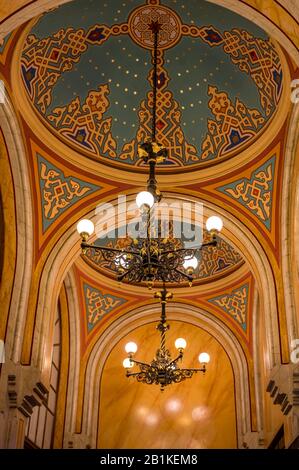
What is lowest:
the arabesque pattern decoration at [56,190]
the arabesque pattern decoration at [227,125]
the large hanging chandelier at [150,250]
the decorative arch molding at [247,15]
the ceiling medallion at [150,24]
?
the large hanging chandelier at [150,250]

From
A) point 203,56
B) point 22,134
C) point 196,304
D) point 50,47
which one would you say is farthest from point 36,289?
point 196,304

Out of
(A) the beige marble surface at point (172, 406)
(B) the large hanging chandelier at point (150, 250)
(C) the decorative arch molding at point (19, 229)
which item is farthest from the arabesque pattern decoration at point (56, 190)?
(A) the beige marble surface at point (172, 406)

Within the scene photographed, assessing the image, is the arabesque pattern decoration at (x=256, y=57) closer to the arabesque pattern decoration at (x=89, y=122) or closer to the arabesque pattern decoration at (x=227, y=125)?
the arabesque pattern decoration at (x=227, y=125)

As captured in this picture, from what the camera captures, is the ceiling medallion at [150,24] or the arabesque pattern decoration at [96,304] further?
the arabesque pattern decoration at [96,304]

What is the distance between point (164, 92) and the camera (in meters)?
7.80

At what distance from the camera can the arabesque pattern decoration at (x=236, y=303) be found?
1073cm

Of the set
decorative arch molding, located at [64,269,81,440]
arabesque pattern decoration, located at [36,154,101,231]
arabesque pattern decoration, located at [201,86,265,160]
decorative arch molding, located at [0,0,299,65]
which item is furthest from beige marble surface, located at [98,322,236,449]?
decorative arch molding, located at [0,0,299,65]

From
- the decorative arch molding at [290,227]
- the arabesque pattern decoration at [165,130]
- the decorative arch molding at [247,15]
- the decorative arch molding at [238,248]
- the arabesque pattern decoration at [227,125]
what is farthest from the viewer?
the arabesque pattern decoration at [165,130]

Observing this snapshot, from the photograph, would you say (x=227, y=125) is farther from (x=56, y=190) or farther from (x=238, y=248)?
(x=56, y=190)

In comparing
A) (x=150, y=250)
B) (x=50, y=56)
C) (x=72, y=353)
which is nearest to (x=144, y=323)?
(x=72, y=353)

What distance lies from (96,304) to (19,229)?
3.89m

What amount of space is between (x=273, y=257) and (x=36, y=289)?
332 centimetres

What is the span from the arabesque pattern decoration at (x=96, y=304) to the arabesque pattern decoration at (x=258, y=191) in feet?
12.7

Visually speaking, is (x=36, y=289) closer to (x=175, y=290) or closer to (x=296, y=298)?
(x=296, y=298)
